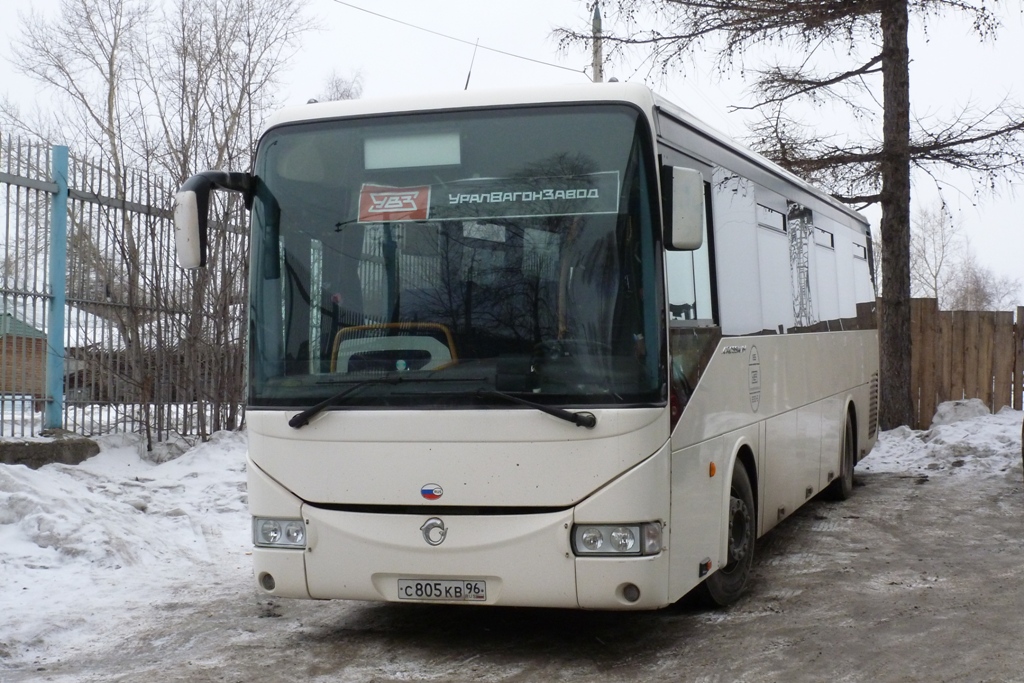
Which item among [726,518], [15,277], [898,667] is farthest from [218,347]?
[898,667]

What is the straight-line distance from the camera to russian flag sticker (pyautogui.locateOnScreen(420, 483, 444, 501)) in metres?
5.98

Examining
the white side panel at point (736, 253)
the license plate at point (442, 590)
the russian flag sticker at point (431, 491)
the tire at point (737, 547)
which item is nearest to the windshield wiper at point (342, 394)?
the russian flag sticker at point (431, 491)

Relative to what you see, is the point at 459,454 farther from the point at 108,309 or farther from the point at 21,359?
the point at 108,309

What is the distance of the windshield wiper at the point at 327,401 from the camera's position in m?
6.06

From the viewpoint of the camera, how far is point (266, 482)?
6.33 metres

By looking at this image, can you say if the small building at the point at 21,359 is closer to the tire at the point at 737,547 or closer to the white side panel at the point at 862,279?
the tire at the point at 737,547

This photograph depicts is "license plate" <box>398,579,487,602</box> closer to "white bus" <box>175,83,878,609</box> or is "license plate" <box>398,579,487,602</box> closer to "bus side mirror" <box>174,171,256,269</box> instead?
"white bus" <box>175,83,878,609</box>

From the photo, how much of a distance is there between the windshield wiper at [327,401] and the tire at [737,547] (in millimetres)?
2456

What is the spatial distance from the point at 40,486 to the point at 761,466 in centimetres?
574

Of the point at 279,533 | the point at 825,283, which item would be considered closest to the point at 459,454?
the point at 279,533

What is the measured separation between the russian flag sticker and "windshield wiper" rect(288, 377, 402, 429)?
0.57 metres

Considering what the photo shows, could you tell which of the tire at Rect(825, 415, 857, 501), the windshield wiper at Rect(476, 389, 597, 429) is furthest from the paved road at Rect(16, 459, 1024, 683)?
the tire at Rect(825, 415, 857, 501)

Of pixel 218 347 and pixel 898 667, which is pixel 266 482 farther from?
pixel 218 347

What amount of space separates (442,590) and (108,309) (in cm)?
728
